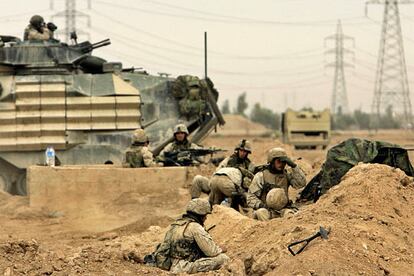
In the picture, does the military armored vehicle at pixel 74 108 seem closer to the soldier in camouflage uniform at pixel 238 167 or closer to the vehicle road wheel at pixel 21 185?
the vehicle road wheel at pixel 21 185

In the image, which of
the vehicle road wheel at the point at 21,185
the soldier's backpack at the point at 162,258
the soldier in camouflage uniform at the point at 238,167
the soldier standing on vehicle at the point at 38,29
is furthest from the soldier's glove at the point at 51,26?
the soldier's backpack at the point at 162,258

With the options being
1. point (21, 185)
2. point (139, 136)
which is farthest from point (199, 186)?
point (21, 185)

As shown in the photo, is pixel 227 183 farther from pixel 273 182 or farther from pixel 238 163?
pixel 273 182

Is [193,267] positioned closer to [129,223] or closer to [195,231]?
[195,231]

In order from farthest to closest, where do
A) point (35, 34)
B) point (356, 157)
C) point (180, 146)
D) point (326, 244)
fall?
point (35, 34) → point (180, 146) → point (356, 157) → point (326, 244)

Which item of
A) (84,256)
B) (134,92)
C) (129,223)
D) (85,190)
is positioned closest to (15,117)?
(134,92)

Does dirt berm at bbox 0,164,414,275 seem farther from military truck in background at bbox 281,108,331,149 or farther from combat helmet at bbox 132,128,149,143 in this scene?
military truck in background at bbox 281,108,331,149

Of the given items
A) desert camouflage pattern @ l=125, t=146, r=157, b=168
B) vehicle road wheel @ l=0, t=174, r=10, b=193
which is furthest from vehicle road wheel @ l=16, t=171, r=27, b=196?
desert camouflage pattern @ l=125, t=146, r=157, b=168

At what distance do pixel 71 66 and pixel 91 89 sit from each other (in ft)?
2.66

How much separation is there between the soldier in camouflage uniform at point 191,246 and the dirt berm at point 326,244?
232 mm

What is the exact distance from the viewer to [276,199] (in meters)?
9.30

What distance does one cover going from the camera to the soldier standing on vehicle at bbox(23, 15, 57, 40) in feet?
54.8

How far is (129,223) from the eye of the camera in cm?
1254

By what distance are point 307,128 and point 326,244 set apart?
23.2m
